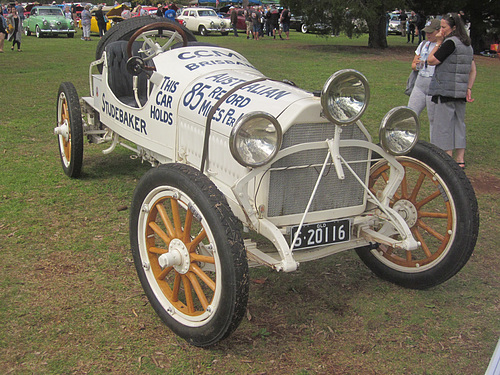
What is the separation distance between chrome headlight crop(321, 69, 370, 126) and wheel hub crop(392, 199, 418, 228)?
1.06 m

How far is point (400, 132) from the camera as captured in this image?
3.61 m

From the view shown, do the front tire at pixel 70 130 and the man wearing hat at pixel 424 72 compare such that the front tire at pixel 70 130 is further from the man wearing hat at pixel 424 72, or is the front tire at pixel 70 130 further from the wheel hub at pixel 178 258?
the man wearing hat at pixel 424 72

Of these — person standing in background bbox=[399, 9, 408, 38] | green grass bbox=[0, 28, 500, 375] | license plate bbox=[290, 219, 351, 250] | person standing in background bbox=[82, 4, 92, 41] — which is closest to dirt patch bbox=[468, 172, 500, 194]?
green grass bbox=[0, 28, 500, 375]

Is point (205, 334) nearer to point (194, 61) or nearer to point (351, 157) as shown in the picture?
point (351, 157)

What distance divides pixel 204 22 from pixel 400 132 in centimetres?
2757

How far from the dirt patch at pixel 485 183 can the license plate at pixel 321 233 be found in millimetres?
3370

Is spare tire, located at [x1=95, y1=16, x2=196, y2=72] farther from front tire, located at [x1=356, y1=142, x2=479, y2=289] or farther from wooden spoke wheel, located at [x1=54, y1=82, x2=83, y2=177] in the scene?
front tire, located at [x1=356, y1=142, x2=479, y2=289]

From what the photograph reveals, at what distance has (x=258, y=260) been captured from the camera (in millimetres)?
3326

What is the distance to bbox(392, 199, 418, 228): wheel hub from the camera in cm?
400

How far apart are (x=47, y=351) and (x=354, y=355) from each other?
183 cm

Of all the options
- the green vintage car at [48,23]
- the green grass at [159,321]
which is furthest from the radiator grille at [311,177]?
the green vintage car at [48,23]

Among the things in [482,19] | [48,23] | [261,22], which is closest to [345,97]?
[482,19]

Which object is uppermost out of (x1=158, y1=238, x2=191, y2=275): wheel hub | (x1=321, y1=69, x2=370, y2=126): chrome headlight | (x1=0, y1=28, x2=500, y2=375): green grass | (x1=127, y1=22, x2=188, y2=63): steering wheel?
(x1=127, y1=22, x2=188, y2=63): steering wheel

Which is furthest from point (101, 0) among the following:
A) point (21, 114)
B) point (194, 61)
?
point (194, 61)
